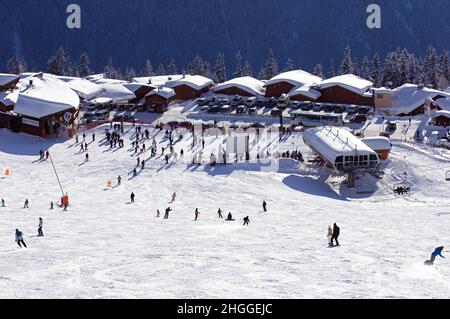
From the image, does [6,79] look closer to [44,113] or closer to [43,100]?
[43,100]

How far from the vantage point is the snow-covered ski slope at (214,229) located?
22703 mm

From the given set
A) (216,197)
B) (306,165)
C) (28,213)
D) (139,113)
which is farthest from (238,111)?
(28,213)

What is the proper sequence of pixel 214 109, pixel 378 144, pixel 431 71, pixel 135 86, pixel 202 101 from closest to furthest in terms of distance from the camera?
pixel 378 144, pixel 214 109, pixel 202 101, pixel 135 86, pixel 431 71

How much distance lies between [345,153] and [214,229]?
60.3 ft

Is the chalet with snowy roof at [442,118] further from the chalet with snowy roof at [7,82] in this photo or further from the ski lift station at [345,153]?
the chalet with snowy roof at [7,82]

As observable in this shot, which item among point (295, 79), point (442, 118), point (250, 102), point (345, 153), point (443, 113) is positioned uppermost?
point (295, 79)

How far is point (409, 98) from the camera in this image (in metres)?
77.8

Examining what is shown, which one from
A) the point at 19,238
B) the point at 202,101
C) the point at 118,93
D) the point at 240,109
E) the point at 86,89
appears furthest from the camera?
the point at 86,89

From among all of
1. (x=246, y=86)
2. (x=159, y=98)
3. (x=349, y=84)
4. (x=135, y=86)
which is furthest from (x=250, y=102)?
(x=135, y=86)

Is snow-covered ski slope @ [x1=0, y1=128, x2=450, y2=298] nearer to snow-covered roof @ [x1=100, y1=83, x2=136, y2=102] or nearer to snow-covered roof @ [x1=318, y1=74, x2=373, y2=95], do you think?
snow-covered roof @ [x1=100, y1=83, x2=136, y2=102]

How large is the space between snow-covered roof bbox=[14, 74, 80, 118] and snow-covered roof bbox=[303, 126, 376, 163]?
2199 cm

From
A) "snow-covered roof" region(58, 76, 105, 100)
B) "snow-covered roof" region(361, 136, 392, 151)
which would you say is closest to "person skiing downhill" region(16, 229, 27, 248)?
"snow-covered roof" region(361, 136, 392, 151)
